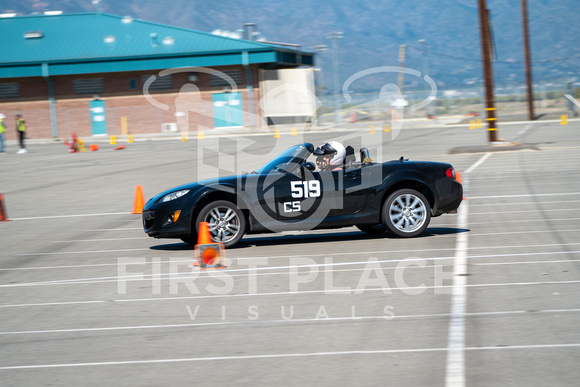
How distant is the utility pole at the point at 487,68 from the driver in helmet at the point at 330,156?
728 inches

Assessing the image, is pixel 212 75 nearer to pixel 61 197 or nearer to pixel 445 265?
pixel 61 197

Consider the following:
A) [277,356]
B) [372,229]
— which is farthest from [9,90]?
[277,356]

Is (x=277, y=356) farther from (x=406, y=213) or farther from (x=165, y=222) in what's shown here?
(x=406, y=213)

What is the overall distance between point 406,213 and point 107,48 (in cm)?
4926

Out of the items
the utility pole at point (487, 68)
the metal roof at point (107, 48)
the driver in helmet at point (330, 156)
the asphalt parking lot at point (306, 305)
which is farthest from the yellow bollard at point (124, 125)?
the driver in helmet at point (330, 156)

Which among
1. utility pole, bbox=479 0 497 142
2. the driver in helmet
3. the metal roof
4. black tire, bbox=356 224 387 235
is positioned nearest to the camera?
the driver in helmet

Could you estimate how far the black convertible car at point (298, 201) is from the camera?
10.6 meters

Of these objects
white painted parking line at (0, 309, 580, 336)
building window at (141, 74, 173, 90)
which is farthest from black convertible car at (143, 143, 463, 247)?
building window at (141, 74, 173, 90)

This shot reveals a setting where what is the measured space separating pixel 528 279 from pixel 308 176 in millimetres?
3731

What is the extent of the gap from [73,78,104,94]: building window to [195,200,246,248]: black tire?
159ft

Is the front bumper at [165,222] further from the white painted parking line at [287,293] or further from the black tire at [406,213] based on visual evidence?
the black tire at [406,213]

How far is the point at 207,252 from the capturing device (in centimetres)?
952

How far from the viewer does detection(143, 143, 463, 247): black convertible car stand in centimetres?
1059

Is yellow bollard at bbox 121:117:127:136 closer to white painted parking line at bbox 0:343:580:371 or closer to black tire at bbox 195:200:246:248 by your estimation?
black tire at bbox 195:200:246:248
